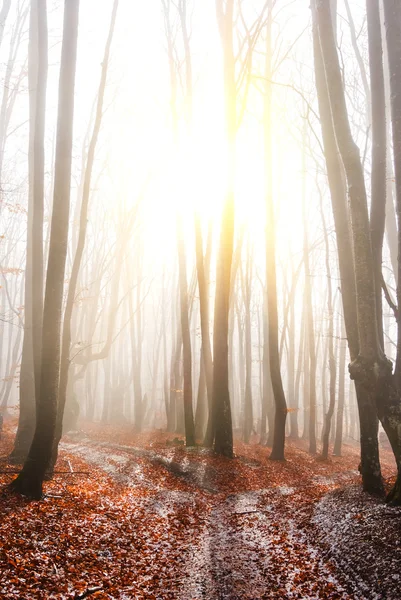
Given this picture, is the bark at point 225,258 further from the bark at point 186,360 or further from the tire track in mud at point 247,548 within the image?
the tire track in mud at point 247,548

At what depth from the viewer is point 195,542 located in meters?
5.17

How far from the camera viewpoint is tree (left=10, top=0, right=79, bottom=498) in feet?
19.7

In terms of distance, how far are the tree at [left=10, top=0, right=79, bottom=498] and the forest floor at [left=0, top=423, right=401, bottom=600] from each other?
0.50 metres

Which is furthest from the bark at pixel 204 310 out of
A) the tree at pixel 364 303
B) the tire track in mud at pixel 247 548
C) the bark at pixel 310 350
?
the tree at pixel 364 303

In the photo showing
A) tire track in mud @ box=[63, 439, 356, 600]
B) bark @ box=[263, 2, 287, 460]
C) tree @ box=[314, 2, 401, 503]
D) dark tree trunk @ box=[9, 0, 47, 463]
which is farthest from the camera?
bark @ box=[263, 2, 287, 460]

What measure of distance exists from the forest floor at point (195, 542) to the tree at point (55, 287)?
50 centimetres

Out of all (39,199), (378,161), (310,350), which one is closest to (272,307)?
(310,350)

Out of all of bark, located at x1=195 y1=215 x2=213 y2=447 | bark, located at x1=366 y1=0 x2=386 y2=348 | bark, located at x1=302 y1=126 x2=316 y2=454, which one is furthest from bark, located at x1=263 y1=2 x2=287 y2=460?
bark, located at x1=366 y1=0 x2=386 y2=348

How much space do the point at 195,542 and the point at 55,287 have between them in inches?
168

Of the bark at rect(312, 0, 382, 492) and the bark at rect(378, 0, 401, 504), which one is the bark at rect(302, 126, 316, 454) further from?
the bark at rect(378, 0, 401, 504)

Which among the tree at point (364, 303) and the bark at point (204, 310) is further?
the bark at point (204, 310)

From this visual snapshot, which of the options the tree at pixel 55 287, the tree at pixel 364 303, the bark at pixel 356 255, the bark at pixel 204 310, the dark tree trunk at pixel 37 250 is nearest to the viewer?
the tree at pixel 364 303

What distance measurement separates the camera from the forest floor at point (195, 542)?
12.3 feet

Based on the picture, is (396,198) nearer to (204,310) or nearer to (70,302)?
(70,302)
